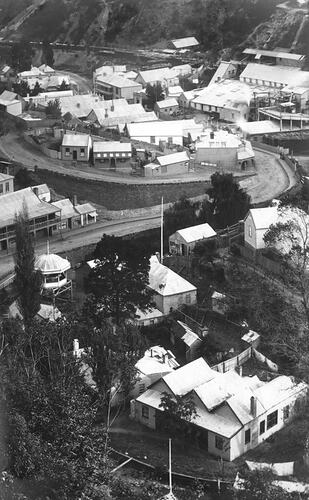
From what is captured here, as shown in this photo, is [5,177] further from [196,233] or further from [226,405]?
[226,405]

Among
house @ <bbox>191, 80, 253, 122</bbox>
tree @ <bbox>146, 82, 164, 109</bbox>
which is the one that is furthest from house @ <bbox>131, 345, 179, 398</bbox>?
tree @ <bbox>146, 82, 164, 109</bbox>

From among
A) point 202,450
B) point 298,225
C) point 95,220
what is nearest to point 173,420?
point 202,450

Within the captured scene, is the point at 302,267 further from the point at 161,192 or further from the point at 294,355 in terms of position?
the point at 161,192

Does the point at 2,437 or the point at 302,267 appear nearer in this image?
the point at 2,437

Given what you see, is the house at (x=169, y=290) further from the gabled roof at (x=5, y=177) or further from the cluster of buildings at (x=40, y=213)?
the gabled roof at (x=5, y=177)

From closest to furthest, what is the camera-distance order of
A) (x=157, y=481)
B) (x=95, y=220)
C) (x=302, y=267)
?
(x=157, y=481), (x=302, y=267), (x=95, y=220)

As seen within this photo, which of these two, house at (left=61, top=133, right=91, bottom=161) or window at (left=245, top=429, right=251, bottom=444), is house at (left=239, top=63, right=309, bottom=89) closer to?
house at (left=61, top=133, right=91, bottom=161)

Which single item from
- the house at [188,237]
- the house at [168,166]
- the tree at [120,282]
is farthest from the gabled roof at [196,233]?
the house at [168,166]
